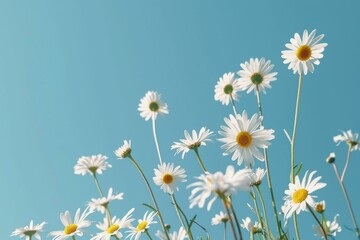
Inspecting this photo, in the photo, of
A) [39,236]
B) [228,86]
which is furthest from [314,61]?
[39,236]

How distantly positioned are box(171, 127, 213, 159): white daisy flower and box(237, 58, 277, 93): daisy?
752 millimetres

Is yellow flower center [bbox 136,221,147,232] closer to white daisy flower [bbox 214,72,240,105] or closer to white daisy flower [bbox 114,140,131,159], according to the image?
white daisy flower [bbox 114,140,131,159]

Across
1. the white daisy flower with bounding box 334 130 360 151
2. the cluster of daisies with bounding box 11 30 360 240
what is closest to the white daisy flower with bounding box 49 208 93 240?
the cluster of daisies with bounding box 11 30 360 240

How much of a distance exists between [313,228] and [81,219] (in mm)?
3195

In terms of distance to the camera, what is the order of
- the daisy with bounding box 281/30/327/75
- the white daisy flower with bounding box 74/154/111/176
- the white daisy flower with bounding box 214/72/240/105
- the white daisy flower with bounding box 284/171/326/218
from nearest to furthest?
1. the white daisy flower with bounding box 284/171/326/218
2. the white daisy flower with bounding box 74/154/111/176
3. the daisy with bounding box 281/30/327/75
4. the white daisy flower with bounding box 214/72/240/105

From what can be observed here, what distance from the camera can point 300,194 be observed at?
13.9ft

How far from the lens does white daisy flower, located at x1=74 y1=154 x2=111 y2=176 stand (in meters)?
4.58

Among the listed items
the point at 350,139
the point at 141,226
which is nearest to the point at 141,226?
the point at 141,226

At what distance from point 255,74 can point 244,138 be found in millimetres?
1649

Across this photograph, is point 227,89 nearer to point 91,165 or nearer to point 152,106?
point 152,106

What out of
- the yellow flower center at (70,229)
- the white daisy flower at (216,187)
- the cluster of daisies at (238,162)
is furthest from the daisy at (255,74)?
the white daisy flower at (216,187)

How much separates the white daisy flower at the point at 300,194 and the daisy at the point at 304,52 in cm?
146

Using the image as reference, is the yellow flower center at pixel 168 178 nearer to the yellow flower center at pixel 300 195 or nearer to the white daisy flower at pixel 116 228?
the white daisy flower at pixel 116 228

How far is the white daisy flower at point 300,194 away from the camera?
4.15m
